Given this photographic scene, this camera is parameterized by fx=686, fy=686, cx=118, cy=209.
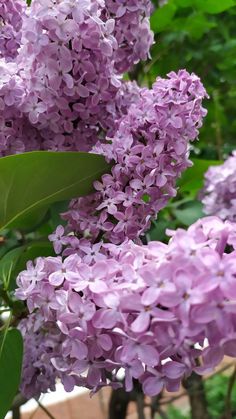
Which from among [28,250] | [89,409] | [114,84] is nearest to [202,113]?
[114,84]

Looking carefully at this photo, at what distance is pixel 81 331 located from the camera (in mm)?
443

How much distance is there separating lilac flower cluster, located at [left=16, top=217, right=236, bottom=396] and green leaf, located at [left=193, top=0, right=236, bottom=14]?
0.63m

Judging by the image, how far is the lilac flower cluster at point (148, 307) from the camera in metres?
0.37

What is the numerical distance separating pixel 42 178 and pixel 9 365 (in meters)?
0.18

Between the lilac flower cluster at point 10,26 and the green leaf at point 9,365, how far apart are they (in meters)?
0.28

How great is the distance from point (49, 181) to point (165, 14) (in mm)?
549

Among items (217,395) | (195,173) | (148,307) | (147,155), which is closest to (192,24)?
(195,173)

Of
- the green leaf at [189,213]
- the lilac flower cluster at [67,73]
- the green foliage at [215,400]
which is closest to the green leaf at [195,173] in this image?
the green leaf at [189,213]

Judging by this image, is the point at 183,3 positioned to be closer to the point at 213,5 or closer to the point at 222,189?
the point at 213,5

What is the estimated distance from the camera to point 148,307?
1.27 ft

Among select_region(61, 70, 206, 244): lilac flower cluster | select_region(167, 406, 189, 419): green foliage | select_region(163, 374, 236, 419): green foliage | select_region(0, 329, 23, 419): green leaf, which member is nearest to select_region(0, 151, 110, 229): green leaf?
select_region(61, 70, 206, 244): lilac flower cluster

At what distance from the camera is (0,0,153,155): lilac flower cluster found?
1.92 ft

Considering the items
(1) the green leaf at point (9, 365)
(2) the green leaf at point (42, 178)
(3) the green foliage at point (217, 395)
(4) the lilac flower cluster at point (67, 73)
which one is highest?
(4) the lilac flower cluster at point (67, 73)

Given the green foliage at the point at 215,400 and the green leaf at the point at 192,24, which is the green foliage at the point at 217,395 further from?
the green leaf at the point at 192,24
